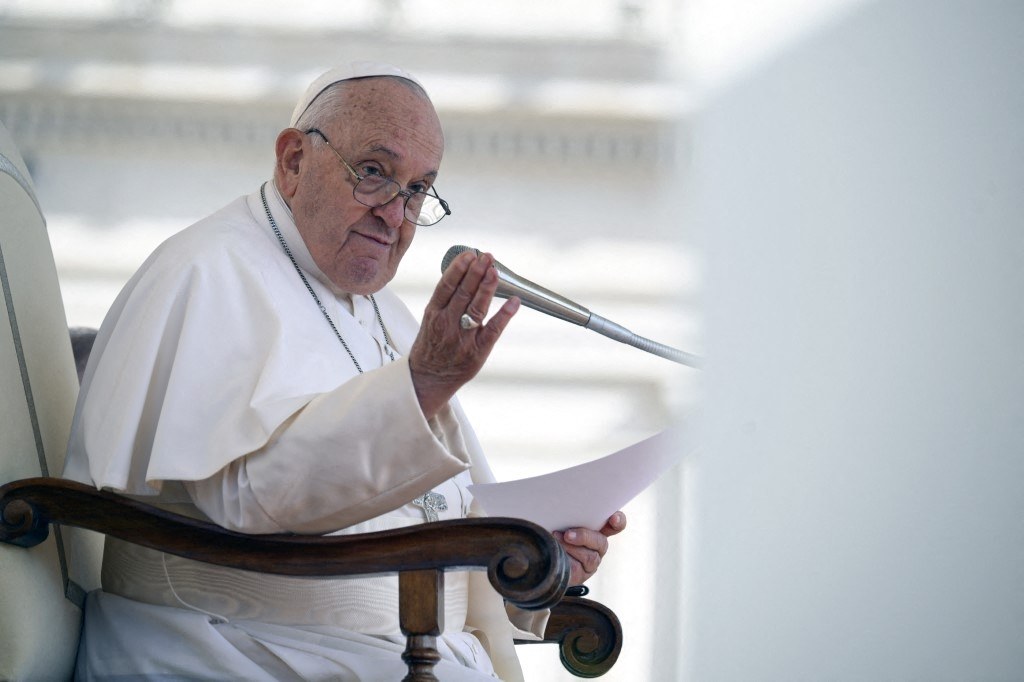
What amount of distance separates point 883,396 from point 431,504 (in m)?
2.27

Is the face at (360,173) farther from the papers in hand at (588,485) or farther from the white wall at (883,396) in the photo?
the white wall at (883,396)

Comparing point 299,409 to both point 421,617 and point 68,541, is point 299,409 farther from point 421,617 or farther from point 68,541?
point 68,541

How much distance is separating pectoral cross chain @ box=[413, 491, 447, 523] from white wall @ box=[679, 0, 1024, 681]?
2135 millimetres

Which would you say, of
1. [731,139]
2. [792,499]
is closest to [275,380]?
[792,499]

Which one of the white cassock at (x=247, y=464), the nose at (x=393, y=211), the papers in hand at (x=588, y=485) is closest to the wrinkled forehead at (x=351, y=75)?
the nose at (x=393, y=211)

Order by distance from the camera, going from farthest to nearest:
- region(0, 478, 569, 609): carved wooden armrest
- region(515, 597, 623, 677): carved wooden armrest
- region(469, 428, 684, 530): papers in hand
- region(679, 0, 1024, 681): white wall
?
region(679, 0, 1024, 681): white wall < region(515, 597, 623, 677): carved wooden armrest < region(469, 428, 684, 530): papers in hand < region(0, 478, 569, 609): carved wooden armrest

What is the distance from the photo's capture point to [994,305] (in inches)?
149

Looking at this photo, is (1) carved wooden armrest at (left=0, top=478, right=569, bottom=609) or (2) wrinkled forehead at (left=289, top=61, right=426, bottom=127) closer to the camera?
(1) carved wooden armrest at (left=0, top=478, right=569, bottom=609)

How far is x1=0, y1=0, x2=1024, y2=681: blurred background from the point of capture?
378 cm

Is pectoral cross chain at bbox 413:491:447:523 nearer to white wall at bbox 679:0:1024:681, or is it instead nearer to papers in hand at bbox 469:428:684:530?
papers in hand at bbox 469:428:684:530

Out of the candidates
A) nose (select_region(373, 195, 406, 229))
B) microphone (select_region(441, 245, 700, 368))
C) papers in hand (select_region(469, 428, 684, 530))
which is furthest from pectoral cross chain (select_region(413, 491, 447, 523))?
nose (select_region(373, 195, 406, 229))

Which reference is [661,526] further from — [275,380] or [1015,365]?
[275,380]

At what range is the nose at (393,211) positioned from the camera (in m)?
2.18

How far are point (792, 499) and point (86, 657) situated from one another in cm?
272
